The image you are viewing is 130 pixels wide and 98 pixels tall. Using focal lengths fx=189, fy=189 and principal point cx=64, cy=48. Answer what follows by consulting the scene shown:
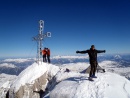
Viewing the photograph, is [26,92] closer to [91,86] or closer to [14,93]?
[14,93]

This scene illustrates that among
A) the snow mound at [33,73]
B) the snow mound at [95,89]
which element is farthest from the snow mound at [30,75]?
the snow mound at [95,89]

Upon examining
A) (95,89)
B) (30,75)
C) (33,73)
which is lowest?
(95,89)

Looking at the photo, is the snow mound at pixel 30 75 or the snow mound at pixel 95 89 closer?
the snow mound at pixel 95 89

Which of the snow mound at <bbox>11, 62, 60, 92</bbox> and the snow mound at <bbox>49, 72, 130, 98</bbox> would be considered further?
the snow mound at <bbox>11, 62, 60, 92</bbox>

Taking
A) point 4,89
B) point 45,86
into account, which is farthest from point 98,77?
point 4,89

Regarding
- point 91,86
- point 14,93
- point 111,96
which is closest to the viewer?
point 111,96

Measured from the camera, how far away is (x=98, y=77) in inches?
691

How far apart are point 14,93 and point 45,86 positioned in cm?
418

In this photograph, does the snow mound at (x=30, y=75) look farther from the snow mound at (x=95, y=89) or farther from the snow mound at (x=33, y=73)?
the snow mound at (x=95, y=89)

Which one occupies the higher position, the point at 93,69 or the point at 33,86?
the point at 93,69

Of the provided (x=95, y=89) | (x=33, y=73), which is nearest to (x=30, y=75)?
(x=33, y=73)

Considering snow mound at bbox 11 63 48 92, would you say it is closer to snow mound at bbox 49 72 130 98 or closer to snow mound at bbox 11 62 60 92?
snow mound at bbox 11 62 60 92

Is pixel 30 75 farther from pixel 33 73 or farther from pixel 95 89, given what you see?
pixel 95 89

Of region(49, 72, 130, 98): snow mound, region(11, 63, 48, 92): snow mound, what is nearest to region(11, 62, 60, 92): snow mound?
region(11, 63, 48, 92): snow mound
